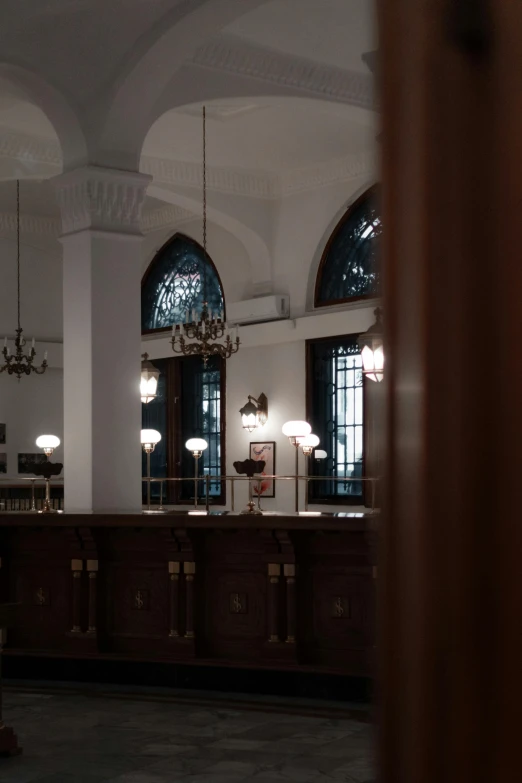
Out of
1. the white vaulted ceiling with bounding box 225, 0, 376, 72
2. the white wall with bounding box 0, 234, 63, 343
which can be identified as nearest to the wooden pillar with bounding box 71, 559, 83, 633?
the white vaulted ceiling with bounding box 225, 0, 376, 72

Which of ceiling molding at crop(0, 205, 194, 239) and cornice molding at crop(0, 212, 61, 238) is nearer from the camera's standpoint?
ceiling molding at crop(0, 205, 194, 239)

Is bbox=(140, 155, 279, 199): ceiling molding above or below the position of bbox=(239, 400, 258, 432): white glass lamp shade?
above

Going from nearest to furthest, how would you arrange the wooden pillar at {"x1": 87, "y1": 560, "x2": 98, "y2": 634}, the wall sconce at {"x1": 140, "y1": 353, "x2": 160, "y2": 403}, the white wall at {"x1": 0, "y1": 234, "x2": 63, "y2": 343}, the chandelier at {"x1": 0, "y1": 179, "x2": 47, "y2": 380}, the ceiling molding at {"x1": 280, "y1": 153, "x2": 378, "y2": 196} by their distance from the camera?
the wooden pillar at {"x1": 87, "y1": 560, "x2": 98, "y2": 634} → the wall sconce at {"x1": 140, "y1": 353, "x2": 160, "y2": 403} → the ceiling molding at {"x1": 280, "y1": 153, "x2": 378, "y2": 196} → the chandelier at {"x1": 0, "y1": 179, "x2": 47, "y2": 380} → the white wall at {"x1": 0, "y1": 234, "x2": 63, "y2": 343}

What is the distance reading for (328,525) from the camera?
23.5 ft

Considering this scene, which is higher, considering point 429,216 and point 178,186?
point 178,186

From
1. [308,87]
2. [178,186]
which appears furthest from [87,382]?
[178,186]

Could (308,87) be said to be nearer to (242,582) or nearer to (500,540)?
(242,582)

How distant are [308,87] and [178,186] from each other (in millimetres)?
5169

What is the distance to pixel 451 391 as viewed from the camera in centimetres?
46

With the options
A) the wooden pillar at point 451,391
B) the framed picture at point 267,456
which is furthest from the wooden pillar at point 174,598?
the framed picture at point 267,456

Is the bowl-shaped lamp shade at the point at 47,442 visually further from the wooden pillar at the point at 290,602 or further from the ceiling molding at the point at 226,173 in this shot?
the wooden pillar at the point at 290,602

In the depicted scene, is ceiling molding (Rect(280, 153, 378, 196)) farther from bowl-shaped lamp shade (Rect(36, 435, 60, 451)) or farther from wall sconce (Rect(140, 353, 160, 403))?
bowl-shaped lamp shade (Rect(36, 435, 60, 451))

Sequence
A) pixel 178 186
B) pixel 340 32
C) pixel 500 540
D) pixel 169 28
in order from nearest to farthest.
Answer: pixel 500 540, pixel 169 28, pixel 340 32, pixel 178 186

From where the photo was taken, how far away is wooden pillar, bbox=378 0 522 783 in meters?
0.45
